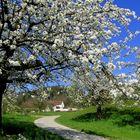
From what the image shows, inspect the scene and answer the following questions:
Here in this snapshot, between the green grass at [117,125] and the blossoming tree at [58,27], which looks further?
the green grass at [117,125]

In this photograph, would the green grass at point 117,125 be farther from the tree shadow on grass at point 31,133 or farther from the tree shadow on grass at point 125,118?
the tree shadow on grass at point 31,133

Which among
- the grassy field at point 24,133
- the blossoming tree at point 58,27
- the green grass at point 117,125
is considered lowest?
the grassy field at point 24,133

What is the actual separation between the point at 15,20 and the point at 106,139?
11.6 m

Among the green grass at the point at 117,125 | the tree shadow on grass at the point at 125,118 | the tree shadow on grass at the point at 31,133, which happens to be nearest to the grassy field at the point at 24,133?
the tree shadow on grass at the point at 31,133

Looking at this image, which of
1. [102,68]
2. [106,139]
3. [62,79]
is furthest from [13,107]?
[102,68]

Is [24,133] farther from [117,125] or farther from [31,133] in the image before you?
[117,125]

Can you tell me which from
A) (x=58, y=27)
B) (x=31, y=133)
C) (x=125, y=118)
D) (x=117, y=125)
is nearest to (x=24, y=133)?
(x=31, y=133)

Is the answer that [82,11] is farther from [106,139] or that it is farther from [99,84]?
[106,139]

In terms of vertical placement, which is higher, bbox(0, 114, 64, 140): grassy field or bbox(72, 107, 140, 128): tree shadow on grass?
bbox(72, 107, 140, 128): tree shadow on grass

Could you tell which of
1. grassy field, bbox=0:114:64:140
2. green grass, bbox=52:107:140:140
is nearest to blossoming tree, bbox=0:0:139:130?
grassy field, bbox=0:114:64:140

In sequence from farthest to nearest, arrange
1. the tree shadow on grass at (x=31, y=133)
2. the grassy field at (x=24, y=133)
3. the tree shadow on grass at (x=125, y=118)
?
1. the tree shadow on grass at (x=125, y=118)
2. the tree shadow on grass at (x=31, y=133)
3. the grassy field at (x=24, y=133)

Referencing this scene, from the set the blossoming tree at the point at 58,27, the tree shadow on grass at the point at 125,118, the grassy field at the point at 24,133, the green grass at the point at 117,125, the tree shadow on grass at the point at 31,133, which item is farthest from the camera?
the tree shadow on grass at the point at 125,118

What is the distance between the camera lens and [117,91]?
16000 mm

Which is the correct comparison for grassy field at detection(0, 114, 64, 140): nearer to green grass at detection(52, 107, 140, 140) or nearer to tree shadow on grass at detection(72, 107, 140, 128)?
green grass at detection(52, 107, 140, 140)
